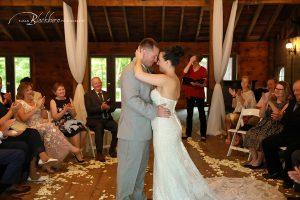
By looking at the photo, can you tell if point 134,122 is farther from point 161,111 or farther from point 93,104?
point 93,104

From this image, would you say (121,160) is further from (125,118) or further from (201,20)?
(201,20)

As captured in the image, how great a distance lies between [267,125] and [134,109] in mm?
2478

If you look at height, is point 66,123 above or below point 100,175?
above

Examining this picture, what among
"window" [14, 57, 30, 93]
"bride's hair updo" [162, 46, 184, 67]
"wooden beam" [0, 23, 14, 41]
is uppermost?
"wooden beam" [0, 23, 14, 41]

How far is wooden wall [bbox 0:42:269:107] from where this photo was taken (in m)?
12.4

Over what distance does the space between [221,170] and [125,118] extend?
2147 mm

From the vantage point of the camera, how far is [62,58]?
1248cm

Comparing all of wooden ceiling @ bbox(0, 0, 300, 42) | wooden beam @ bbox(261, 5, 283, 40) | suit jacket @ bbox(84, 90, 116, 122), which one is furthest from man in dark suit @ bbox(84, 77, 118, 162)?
wooden beam @ bbox(261, 5, 283, 40)

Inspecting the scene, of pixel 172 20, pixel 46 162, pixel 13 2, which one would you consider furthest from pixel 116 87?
pixel 46 162

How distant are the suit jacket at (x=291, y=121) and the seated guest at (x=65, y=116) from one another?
272 centimetres

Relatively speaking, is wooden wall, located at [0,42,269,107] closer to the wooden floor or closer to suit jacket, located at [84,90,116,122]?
the wooden floor

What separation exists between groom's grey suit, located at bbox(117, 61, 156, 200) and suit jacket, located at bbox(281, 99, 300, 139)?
1.92 meters

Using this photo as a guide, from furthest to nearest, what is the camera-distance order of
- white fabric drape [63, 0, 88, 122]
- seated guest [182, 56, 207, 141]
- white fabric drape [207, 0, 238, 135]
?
white fabric drape [207, 0, 238, 135]
seated guest [182, 56, 207, 141]
white fabric drape [63, 0, 88, 122]

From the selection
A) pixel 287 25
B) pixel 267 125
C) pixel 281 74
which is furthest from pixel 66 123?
pixel 281 74
